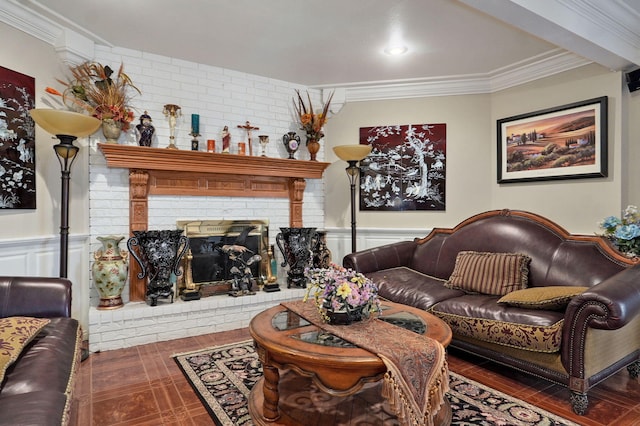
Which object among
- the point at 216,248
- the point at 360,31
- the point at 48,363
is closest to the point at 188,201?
the point at 216,248

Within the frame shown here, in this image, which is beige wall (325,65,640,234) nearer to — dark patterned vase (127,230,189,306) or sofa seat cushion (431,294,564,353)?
sofa seat cushion (431,294,564,353)

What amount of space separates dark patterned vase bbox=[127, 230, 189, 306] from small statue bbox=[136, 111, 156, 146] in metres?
0.87

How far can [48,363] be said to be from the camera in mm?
1620

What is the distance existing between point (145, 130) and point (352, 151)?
2.06 meters

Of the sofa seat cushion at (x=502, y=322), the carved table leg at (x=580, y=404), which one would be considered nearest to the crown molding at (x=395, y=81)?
the sofa seat cushion at (x=502, y=322)

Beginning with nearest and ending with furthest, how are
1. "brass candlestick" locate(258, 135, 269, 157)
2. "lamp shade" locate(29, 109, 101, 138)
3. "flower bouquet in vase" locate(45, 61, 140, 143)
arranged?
"lamp shade" locate(29, 109, 101, 138)
"flower bouquet in vase" locate(45, 61, 140, 143)
"brass candlestick" locate(258, 135, 269, 157)

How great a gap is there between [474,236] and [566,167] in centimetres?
113

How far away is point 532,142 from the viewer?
3918 millimetres

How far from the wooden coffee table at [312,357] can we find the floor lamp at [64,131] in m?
1.71

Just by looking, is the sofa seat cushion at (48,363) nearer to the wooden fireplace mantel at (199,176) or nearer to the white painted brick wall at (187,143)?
the white painted brick wall at (187,143)

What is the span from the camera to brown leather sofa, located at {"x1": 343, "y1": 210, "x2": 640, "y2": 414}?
2100 mm

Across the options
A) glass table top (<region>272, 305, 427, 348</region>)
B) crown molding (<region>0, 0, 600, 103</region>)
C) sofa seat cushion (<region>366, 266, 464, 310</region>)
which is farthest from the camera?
sofa seat cushion (<region>366, 266, 464, 310</region>)

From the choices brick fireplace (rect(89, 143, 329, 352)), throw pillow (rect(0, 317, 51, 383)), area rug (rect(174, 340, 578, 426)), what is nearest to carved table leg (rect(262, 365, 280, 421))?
area rug (rect(174, 340, 578, 426))

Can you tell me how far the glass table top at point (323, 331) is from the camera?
6.07 feet
